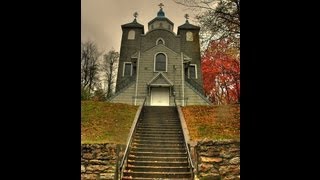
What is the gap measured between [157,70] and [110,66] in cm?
585

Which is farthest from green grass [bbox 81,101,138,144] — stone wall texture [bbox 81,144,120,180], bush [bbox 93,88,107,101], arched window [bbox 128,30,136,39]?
arched window [bbox 128,30,136,39]

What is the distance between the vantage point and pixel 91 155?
7.79 metres

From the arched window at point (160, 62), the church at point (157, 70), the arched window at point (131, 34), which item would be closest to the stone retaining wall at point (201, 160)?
the church at point (157, 70)

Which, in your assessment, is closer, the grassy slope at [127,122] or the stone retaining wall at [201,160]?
the stone retaining wall at [201,160]

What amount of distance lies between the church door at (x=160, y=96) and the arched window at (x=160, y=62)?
5.78 ft

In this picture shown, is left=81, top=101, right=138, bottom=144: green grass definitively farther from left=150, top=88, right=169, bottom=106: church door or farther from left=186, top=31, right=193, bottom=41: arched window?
left=186, top=31, right=193, bottom=41: arched window

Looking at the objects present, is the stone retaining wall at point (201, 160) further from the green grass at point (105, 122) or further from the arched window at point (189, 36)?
the arched window at point (189, 36)

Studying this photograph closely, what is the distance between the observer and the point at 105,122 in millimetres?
11914

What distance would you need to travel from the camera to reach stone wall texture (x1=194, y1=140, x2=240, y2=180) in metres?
7.95

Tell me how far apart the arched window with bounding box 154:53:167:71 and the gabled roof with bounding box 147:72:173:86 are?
0.92m

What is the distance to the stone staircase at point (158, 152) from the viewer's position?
7.89 meters
